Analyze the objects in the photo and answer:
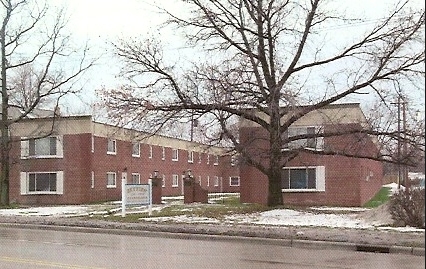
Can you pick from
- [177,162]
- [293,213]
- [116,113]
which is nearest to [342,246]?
[293,213]

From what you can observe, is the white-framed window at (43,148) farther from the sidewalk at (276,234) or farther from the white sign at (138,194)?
the sidewalk at (276,234)

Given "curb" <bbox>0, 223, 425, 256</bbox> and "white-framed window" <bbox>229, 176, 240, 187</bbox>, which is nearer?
"curb" <bbox>0, 223, 425, 256</bbox>

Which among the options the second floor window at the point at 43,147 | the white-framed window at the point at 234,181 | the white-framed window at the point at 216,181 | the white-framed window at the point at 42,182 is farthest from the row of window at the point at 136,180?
the white-framed window at the point at 234,181

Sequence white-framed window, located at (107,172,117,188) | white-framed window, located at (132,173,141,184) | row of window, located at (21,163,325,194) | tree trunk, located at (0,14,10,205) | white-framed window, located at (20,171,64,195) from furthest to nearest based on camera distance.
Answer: white-framed window, located at (132,173,141,184), white-framed window, located at (107,172,117,188), white-framed window, located at (20,171,64,195), tree trunk, located at (0,14,10,205), row of window, located at (21,163,325,194)

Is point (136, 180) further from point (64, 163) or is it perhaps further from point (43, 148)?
point (43, 148)

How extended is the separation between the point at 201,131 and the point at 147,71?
362 cm

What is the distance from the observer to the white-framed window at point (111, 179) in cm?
4660

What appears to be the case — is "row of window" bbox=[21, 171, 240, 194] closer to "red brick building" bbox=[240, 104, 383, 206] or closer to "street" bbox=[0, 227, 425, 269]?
"red brick building" bbox=[240, 104, 383, 206]

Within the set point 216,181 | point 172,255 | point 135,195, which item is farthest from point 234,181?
point 172,255

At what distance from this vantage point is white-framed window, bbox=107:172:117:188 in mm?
46600

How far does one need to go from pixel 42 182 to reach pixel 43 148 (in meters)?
2.38

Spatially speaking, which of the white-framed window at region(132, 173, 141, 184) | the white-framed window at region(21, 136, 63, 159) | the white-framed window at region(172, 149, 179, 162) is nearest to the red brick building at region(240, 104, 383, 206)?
the white-framed window at region(21, 136, 63, 159)

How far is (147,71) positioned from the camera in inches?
1066

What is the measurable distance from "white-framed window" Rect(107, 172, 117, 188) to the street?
27.8 meters
